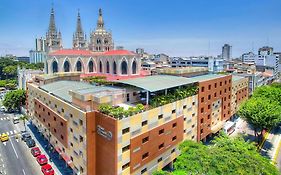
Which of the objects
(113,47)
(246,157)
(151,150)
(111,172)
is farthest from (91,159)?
(113,47)

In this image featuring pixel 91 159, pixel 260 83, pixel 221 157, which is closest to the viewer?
pixel 221 157

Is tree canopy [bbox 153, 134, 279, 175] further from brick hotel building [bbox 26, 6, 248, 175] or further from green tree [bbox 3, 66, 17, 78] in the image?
green tree [bbox 3, 66, 17, 78]

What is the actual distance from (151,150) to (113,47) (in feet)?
245

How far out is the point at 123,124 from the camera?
95.9 feet

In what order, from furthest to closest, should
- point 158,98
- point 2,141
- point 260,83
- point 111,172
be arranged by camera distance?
point 260,83 < point 2,141 < point 158,98 < point 111,172

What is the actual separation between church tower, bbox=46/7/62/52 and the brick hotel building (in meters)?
51.0

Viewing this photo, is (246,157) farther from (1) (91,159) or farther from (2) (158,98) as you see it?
(1) (91,159)

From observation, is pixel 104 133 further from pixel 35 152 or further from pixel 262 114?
pixel 262 114

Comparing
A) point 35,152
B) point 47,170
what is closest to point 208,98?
point 47,170

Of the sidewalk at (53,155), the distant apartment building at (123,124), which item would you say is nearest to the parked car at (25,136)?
the sidewalk at (53,155)

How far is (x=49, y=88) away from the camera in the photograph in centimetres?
4947

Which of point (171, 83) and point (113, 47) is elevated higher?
point (113, 47)

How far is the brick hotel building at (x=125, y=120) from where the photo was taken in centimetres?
3066

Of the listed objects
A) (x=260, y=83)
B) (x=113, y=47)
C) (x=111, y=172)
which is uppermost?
(x=113, y=47)
